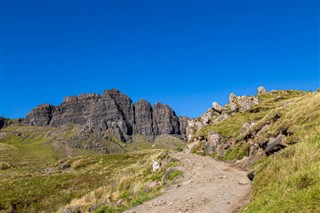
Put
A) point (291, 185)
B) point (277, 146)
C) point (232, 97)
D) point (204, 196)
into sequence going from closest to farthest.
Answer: point (291, 185), point (204, 196), point (277, 146), point (232, 97)

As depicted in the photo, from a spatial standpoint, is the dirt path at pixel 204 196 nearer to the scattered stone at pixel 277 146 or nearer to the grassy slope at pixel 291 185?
the grassy slope at pixel 291 185

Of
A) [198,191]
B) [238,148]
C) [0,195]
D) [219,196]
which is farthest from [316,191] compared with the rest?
[0,195]

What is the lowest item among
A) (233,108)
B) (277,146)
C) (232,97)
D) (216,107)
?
(277,146)

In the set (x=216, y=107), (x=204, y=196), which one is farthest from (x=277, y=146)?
(x=216, y=107)

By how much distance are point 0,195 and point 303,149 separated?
50.5 m

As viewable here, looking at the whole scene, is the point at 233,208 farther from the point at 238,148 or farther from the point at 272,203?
the point at 238,148

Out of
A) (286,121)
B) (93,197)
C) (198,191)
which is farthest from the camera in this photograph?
(93,197)

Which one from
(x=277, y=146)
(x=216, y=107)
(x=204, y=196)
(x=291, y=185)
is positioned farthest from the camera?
(x=216, y=107)

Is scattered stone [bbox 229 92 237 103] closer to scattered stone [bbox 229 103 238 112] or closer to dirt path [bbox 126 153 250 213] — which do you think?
scattered stone [bbox 229 103 238 112]

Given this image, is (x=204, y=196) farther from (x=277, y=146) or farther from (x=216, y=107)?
(x=216, y=107)

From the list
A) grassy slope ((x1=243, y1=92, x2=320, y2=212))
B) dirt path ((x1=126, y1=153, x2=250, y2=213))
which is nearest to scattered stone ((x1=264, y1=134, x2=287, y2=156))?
dirt path ((x1=126, y1=153, x2=250, y2=213))

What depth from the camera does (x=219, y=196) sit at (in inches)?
662

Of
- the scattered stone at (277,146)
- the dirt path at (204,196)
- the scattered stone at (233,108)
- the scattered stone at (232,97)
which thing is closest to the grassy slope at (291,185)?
the dirt path at (204,196)

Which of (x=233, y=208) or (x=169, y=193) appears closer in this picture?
(x=233, y=208)
